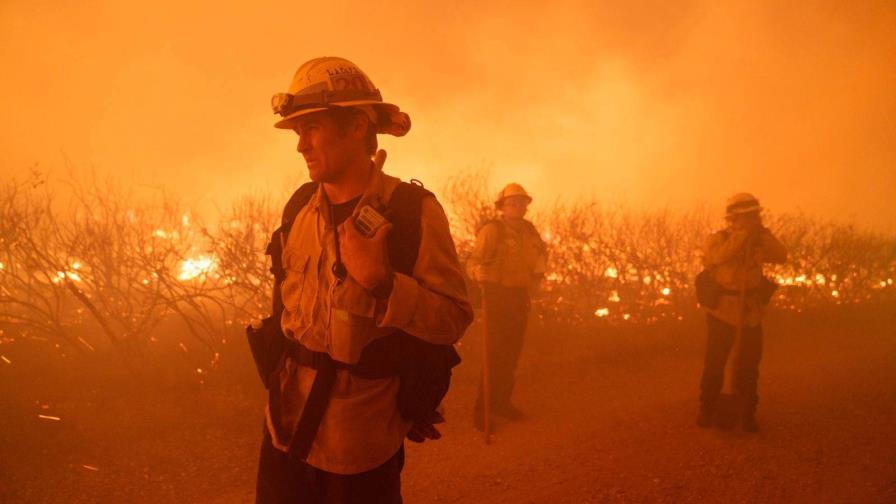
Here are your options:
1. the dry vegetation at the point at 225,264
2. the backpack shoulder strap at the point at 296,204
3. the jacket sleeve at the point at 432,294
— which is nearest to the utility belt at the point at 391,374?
the jacket sleeve at the point at 432,294

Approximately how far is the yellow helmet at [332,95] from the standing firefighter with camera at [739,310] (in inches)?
170

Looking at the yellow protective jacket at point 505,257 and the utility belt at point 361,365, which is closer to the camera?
the utility belt at point 361,365

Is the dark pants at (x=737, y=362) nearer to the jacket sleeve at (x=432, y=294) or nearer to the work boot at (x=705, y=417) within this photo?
the work boot at (x=705, y=417)

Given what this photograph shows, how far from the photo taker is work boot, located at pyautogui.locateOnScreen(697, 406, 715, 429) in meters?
5.01

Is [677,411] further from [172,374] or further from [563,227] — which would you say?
[172,374]

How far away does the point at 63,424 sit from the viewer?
474cm

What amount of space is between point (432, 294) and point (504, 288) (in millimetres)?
3687

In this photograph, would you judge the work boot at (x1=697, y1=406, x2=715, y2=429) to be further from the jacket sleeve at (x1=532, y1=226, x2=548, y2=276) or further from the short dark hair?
the short dark hair

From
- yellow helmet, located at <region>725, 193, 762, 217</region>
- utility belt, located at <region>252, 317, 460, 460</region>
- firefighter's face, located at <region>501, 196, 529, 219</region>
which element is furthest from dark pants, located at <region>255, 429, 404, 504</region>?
yellow helmet, located at <region>725, 193, 762, 217</region>

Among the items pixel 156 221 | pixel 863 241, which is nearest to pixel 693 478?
pixel 156 221

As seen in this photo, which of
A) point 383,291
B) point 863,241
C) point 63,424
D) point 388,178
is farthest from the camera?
point 863,241

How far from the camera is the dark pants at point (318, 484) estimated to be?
189 cm

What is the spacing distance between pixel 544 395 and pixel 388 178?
4992 mm

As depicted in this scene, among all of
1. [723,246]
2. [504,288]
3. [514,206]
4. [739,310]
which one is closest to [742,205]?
[723,246]
